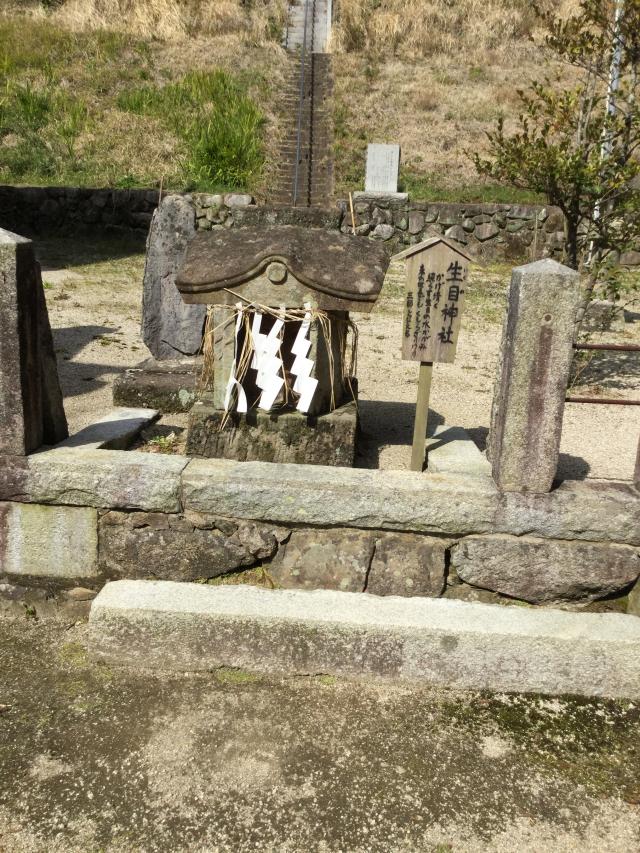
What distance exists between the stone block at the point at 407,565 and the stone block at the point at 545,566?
9cm

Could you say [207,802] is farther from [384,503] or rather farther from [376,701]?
[384,503]

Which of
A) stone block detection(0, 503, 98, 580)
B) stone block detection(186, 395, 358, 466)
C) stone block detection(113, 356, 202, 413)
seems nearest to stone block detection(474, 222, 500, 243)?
stone block detection(113, 356, 202, 413)

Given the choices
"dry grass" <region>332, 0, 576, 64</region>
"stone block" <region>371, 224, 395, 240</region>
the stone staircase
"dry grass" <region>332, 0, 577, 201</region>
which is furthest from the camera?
"dry grass" <region>332, 0, 576, 64</region>

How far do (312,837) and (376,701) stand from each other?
0.74m

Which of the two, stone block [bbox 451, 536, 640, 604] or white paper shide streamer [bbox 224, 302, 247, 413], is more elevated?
white paper shide streamer [bbox 224, 302, 247, 413]

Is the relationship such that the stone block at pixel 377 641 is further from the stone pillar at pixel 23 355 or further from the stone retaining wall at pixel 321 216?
the stone retaining wall at pixel 321 216

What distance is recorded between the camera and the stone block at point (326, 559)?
359cm

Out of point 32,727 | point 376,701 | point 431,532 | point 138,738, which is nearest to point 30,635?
point 32,727

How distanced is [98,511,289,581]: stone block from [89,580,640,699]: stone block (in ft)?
1.09

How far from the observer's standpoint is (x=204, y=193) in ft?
45.0

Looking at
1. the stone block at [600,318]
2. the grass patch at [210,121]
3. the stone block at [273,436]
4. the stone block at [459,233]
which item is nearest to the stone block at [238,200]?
the grass patch at [210,121]

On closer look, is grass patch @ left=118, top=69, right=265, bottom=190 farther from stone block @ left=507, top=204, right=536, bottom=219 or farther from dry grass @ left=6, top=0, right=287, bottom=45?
stone block @ left=507, top=204, right=536, bottom=219

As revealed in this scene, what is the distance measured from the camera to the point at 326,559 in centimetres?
361

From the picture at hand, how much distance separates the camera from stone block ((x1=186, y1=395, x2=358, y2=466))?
4285mm
